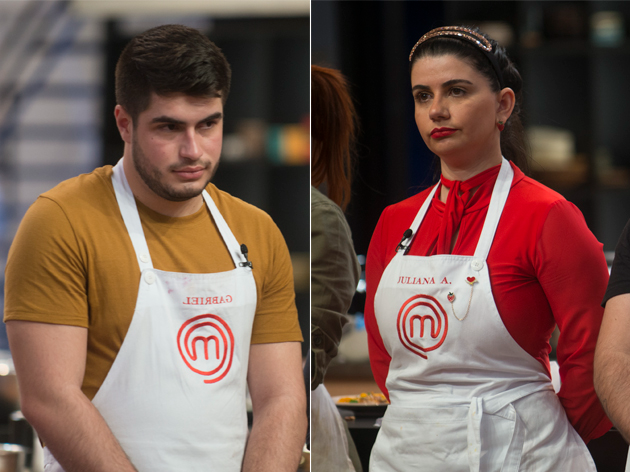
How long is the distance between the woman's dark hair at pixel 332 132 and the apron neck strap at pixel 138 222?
0.21 metres

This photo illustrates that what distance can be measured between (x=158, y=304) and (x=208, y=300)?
0.08 metres

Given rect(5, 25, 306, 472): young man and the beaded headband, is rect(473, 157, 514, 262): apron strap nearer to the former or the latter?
the beaded headband

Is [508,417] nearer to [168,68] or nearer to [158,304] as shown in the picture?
[158,304]

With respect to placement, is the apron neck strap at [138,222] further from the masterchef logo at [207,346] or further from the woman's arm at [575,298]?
the woman's arm at [575,298]

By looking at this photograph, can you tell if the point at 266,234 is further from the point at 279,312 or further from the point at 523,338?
the point at 523,338

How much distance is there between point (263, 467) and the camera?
44.1 inches

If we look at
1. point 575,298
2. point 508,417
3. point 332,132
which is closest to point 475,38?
point 332,132

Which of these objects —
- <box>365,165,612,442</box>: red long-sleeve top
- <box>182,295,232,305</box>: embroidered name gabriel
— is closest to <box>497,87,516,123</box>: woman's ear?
<box>365,165,612,442</box>: red long-sleeve top

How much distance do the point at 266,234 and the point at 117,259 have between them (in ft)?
0.93

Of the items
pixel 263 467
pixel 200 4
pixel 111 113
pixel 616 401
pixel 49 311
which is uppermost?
pixel 200 4

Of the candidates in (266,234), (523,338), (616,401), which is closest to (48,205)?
(266,234)

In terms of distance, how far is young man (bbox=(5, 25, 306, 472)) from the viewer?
3.31 ft

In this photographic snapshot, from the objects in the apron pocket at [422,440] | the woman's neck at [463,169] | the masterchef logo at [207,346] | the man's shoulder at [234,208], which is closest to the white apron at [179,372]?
the masterchef logo at [207,346]

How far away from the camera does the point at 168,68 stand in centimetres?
108
